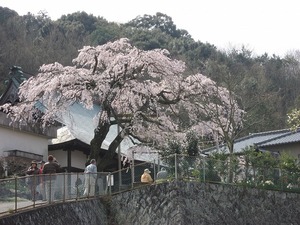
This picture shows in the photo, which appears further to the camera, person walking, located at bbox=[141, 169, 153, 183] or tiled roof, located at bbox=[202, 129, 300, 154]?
tiled roof, located at bbox=[202, 129, 300, 154]

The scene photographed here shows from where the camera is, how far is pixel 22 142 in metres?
27.9

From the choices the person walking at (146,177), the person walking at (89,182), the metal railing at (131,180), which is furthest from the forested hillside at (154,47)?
the person walking at (89,182)

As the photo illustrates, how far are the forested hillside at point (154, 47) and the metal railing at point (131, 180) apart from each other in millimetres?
13682

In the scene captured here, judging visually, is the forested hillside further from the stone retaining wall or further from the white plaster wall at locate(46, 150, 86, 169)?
the stone retaining wall

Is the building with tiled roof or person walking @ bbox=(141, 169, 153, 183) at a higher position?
the building with tiled roof

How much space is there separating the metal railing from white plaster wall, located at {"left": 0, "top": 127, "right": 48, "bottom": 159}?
26.5 ft

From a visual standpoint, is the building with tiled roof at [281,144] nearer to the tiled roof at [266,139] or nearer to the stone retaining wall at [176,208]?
the tiled roof at [266,139]

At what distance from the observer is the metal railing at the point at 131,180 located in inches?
616

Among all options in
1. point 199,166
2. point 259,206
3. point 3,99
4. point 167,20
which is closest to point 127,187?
point 199,166

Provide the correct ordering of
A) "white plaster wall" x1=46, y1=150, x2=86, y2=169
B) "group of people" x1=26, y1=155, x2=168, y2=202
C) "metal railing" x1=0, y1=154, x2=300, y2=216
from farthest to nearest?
"white plaster wall" x1=46, y1=150, x2=86, y2=169 → "group of people" x1=26, y1=155, x2=168, y2=202 → "metal railing" x1=0, y1=154, x2=300, y2=216

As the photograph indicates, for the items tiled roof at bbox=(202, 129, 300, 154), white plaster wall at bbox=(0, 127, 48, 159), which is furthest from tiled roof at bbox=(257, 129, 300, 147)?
white plaster wall at bbox=(0, 127, 48, 159)

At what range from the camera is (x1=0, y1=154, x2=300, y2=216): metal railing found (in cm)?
1566

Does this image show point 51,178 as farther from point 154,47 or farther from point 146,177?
point 154,47

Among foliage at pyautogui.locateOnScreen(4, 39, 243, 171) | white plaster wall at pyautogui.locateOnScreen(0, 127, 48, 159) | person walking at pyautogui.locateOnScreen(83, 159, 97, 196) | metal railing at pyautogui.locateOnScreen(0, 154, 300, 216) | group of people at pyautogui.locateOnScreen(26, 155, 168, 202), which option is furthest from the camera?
white plaster wall at pyautogui.locateOnScreen(0, 127, 48, 159)
